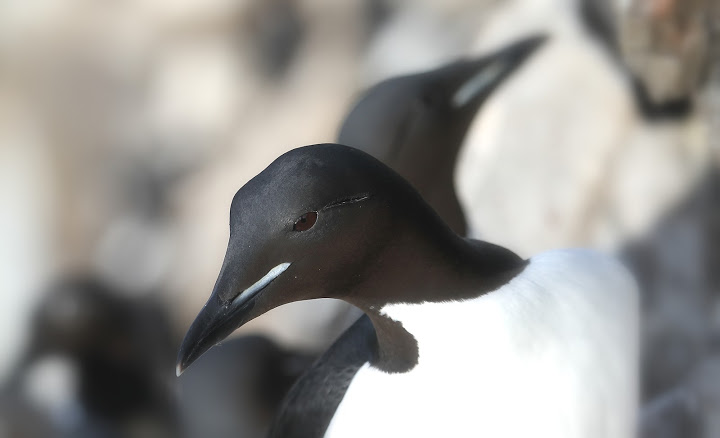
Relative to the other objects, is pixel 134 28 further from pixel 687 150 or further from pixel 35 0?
pixel 687 150

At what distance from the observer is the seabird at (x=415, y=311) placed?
0.69 meters

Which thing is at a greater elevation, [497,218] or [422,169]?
[422,169]

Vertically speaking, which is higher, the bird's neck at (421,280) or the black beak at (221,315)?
the black beak at (221,315)

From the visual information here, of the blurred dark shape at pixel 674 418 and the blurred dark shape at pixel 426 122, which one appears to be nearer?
the blurred dark shape at pixel 426 122

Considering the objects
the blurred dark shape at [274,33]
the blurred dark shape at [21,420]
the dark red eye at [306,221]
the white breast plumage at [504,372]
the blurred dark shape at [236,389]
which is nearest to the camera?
the dark red eye at [306,221]

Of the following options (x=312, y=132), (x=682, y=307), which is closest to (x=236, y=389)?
(x=312, y=132)

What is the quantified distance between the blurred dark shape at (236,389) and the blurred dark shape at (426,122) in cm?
55

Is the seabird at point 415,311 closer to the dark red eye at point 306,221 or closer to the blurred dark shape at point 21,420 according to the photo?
the dark red eye at point 306,221

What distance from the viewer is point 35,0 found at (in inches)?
82.5

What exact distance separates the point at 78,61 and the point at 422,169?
4.14ft

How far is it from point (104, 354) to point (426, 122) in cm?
137

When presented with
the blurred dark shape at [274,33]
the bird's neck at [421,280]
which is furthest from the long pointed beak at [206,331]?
the blurred dark shape at [274,33]

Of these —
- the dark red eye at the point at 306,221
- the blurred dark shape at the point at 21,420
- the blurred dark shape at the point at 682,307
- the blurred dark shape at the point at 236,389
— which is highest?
the dark red eye at the point at 306,221

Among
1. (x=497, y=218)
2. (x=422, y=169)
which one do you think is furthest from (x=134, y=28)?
(x=422, y=169)
